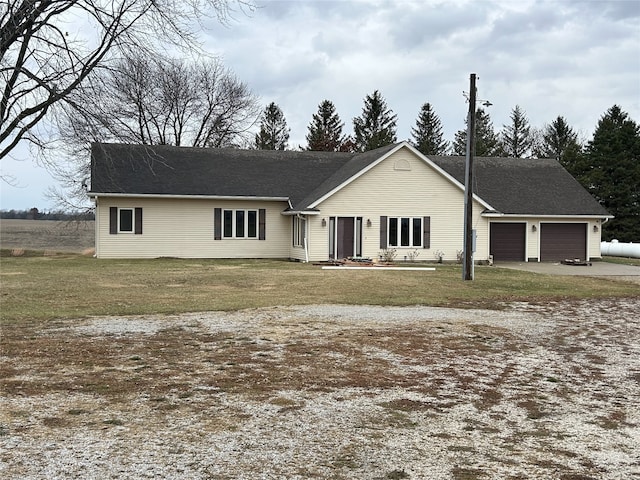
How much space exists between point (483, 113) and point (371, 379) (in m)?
62.6

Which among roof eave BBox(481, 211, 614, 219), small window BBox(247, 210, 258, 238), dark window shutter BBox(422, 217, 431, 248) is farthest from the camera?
small window BBox(247, 210, 258, 238)

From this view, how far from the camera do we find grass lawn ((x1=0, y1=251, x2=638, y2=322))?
44.8ft

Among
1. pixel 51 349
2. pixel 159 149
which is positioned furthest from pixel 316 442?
pixel 159 149

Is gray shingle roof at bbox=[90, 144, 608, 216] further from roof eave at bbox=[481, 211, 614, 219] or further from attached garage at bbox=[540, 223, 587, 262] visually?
attached garage at bbox=[540, 223, 587, 262]

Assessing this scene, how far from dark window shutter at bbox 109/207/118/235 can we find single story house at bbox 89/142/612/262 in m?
0.04

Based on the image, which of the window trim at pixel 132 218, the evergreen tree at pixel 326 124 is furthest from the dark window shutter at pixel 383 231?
the evergreen tree at pixel 326 124

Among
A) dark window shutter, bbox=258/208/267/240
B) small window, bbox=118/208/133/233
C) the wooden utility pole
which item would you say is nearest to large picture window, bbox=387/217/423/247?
dark window shutter, bbox=258/208/267/240

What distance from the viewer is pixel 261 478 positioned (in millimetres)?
4488

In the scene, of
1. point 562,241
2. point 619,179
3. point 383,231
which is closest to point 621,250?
point 562,241

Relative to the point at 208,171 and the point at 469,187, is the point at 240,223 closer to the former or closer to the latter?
the point at 208,171

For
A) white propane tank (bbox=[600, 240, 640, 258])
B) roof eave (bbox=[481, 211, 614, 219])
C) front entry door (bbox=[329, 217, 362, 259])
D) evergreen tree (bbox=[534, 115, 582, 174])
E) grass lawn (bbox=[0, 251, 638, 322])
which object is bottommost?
grass lawn (bbox=[0, 251, 638, 322])

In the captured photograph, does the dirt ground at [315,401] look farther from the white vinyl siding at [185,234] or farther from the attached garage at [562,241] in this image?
the attached garage at [562,241]

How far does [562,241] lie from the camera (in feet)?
Result: 103

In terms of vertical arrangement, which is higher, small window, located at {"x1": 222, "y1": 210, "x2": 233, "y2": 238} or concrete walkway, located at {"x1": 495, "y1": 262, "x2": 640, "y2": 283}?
small window, located at {"x1": 222, "y1": 210, "x2": 233, "y2": 238}
